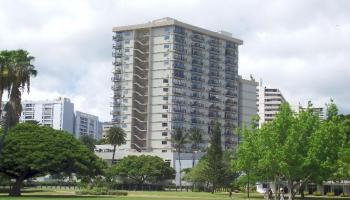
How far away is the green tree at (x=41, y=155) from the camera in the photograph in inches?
3086

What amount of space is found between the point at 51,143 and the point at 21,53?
17.5m

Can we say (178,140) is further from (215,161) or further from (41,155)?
(41,155)

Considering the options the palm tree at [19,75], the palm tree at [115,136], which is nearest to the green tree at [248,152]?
the palm tree at [19,75]

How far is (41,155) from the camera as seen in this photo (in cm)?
7869

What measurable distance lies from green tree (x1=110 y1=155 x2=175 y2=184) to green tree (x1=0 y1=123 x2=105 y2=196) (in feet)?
214

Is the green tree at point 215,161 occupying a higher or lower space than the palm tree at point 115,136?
lower

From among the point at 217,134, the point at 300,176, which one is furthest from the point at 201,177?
the point at 300,176

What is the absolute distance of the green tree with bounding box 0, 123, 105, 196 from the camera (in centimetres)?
7838

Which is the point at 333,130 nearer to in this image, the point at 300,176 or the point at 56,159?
the point at 300,176

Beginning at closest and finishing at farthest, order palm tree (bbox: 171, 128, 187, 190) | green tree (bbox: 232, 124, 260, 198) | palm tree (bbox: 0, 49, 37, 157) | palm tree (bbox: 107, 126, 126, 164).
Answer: palm tree (bbox: 0, 49, 37, 157) < green tree (bbox: 232, 124, 260, 198) < palm tree (bbox: 107, 126, 126, 164) < palm tree (bbox: 171, 128, 187, 190)

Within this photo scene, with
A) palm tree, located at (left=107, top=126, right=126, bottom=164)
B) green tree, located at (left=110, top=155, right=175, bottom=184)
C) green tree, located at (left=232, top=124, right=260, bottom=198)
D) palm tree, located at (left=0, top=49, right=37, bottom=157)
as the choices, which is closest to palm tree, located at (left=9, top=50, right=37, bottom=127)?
palm tree, located at (left=0, top=49, right=37, bottom=157)

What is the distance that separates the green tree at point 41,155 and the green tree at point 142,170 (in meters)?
65.3

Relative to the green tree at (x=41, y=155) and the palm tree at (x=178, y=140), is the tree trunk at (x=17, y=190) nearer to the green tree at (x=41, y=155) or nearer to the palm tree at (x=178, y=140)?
the green tree at (x=41, y=155)

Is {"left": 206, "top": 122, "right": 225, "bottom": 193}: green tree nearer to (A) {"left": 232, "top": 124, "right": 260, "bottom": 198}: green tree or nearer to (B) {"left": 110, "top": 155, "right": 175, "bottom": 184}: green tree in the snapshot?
(B) {"left": 110, "top": 155, "right": 175, "bottom": 184}: green tree
